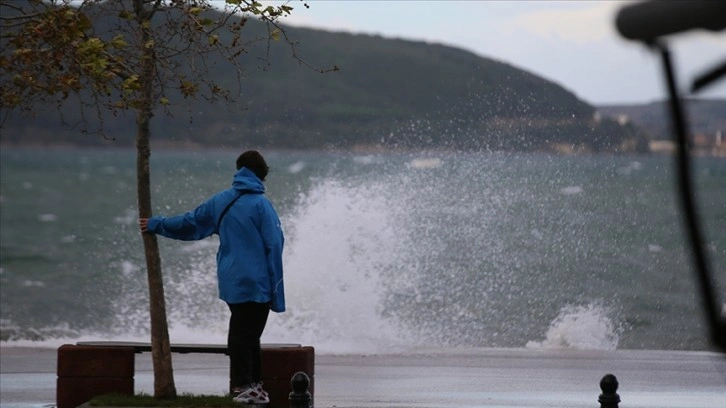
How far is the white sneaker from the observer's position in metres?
10.0

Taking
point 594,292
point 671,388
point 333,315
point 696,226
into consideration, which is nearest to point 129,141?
point 594,292

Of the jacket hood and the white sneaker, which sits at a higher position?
the jacket hood

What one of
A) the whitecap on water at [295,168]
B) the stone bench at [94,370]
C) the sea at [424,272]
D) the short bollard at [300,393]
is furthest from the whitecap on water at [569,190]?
the short bollard at [300,393]

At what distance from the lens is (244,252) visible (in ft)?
32.1

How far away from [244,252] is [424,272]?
26459mm

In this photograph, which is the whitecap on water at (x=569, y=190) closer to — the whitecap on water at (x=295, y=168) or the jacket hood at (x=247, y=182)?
the whitecap on water at (x=295, y=168)

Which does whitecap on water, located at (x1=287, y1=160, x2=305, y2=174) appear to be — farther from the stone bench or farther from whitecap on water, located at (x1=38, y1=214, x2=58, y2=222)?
the stone bench

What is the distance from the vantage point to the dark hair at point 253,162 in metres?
10.0

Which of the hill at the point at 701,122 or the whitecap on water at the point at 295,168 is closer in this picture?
the hill at the point at 701,122

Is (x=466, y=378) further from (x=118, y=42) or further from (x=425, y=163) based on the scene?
(x=425, y=163)

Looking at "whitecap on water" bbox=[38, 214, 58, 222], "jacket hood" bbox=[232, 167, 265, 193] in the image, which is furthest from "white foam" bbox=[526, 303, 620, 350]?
"whitecap on water" bbox=[38, 214, 58, 222]

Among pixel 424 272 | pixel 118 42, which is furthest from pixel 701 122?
pixel 424 272

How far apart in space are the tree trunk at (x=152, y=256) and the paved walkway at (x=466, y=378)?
2624mm

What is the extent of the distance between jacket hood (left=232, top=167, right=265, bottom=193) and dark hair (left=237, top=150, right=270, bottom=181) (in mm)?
32
